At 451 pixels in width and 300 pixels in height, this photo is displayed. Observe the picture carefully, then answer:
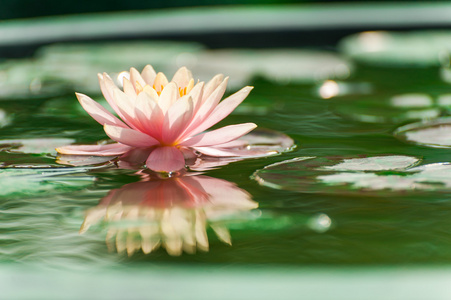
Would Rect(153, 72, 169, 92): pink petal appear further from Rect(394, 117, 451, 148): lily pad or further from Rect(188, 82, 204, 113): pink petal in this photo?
Rect(394, 117, 451, 148): lily pad

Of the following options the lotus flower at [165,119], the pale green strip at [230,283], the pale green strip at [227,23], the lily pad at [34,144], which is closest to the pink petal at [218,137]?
the lotus flower at [165,119]

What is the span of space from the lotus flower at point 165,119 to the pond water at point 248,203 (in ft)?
0.10

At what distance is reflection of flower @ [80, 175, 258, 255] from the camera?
64 centimetres

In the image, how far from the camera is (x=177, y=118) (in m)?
0.84

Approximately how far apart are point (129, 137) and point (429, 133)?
1.77ft

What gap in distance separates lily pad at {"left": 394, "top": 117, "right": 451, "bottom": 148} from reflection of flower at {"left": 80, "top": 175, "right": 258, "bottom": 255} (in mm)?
391

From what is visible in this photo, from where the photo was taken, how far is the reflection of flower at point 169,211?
64 cm

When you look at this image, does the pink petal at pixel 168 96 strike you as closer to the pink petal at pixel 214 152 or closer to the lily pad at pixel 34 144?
the pink petal at pixel 214 152

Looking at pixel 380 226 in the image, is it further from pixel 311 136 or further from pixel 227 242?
pixel 311 136

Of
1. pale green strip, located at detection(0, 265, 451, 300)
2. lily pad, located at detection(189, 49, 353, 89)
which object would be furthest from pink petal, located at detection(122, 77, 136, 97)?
lily pad, located at detection(189, 49, 353, 89)

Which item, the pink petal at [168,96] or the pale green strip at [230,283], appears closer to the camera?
the pale green strip at [230,283]

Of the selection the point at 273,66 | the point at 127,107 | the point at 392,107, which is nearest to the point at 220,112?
the point at 127,107

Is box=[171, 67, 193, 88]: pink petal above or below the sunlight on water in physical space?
above

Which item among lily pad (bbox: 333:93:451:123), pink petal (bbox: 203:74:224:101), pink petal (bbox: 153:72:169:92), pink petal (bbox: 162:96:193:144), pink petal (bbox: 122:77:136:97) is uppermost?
lily pad (bbox: 333:93:451:123)
